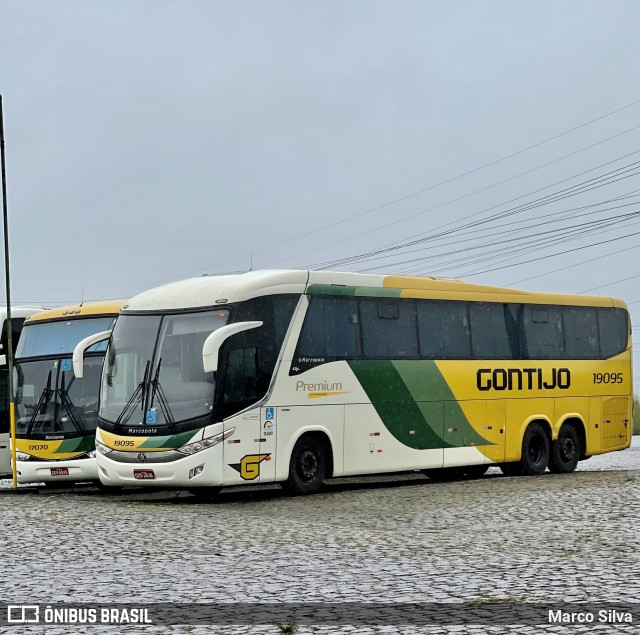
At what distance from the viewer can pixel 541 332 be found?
28797 millimetres

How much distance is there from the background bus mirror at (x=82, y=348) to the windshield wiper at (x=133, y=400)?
2.16m

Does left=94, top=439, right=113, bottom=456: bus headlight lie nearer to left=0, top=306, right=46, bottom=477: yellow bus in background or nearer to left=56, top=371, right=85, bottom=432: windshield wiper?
left=56, top=371, right=85, bottom=432: windshield wiper

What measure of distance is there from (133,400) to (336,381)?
12.0 ft

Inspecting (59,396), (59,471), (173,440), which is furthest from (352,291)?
(59,471)

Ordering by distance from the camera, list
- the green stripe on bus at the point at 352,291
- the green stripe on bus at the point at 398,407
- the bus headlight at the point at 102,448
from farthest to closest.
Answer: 1. the green stripe on bus at the point at 398,407
2. the green stripe on bus at the point at 352,291
3. the bus headlight at the point at 102,448

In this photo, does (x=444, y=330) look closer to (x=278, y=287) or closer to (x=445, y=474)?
(x=445, y=474)

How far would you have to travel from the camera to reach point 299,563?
1263 centimetres

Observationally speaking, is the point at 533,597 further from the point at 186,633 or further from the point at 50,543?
the point at 50,543

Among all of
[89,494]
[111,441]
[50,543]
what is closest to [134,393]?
[111,441]

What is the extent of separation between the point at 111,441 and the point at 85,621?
41.3 ft

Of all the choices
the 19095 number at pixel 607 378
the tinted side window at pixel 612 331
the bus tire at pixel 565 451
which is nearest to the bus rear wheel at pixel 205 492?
the bus tire at pixel 565 451

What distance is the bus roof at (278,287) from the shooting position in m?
22.1

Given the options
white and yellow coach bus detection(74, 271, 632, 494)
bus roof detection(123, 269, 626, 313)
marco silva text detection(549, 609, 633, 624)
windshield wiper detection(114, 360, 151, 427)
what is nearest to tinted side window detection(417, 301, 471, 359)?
white and yellow coach bus detection(74, 271, 632, 494)

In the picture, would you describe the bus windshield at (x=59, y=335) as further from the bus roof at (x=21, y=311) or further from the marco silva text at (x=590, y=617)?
the marco silva text at (x=590, y=617)
